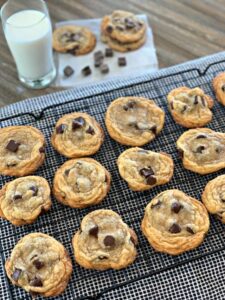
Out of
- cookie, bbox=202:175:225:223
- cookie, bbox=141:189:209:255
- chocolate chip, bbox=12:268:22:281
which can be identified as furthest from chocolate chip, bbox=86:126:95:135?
chocolate chip, bbox=12:268:22:281

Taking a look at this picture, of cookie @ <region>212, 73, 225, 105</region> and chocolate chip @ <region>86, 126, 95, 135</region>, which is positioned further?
cookie @ <region>212, 73, 225, 105</region>

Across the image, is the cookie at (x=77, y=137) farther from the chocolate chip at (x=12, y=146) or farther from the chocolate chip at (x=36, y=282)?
the chocolate chip at (x=36, y=282)

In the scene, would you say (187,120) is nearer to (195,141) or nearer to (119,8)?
(195,141)

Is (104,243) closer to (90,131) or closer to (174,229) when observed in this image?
(174,229)

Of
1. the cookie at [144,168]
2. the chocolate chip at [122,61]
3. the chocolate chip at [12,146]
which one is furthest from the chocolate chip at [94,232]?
the chocolate chip at [122,61]

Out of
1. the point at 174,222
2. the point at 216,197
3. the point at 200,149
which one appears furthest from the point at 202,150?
the point at 174,222

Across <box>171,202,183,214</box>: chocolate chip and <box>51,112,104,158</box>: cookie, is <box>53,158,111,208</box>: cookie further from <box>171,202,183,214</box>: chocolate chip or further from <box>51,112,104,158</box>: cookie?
<box>171,202,183,214</box>: chocolate chip
